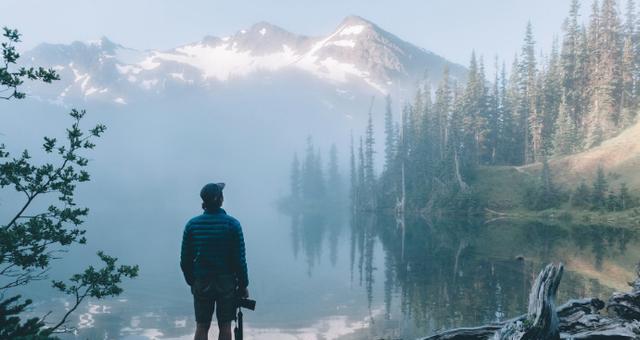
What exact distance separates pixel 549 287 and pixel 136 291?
26944 millimetres

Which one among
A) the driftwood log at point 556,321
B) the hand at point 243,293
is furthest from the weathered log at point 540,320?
the hand at point 243,293

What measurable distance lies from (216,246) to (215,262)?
25 centimetres

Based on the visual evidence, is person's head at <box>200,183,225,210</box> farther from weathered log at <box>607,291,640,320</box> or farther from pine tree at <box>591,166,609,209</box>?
pine tree at <box>591,166,609,209</box>

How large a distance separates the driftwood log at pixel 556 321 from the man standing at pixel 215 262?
12.3 feet

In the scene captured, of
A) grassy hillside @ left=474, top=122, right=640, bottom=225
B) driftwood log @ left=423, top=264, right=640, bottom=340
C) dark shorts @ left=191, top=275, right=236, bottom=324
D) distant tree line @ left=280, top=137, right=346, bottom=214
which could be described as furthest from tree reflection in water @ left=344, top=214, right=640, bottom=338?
distant tree line @ left=280, top=137, right=346, bottom=214

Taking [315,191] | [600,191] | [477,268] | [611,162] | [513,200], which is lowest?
[477,268]

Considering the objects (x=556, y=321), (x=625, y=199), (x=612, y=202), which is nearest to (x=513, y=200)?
(x=612, y=202)

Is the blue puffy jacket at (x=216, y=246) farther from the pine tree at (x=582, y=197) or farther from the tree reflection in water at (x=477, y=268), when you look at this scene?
the pine tree at (x=582, y=197)

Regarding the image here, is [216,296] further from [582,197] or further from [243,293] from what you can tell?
[582,197]

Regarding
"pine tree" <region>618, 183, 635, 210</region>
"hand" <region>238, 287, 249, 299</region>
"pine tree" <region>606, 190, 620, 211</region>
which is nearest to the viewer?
"hand" <region>238, 287, 249, 299</region>

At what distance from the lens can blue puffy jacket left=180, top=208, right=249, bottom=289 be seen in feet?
22.9

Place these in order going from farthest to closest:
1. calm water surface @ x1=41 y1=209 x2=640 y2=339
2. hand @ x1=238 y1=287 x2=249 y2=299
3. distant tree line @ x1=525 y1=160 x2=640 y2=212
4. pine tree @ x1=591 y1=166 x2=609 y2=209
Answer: pine tree @ x1=591 y1=166 x2=609 y2=209, distant tree line @ x1=525 y1=160 x2=640 y2=212, calm water surface @ x1=41 y1=209 x2=640 y2=339, hand @ x1=238 y1=287 x2=249 y2=299

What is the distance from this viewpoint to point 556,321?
655 centimetres

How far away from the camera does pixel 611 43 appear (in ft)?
250
